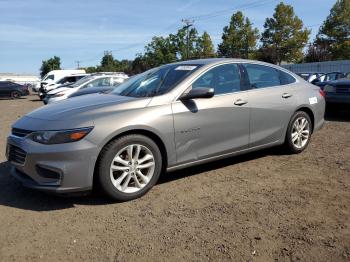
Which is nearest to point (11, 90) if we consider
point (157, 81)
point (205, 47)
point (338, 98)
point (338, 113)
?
point (338, 113)

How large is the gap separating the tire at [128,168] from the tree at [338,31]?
1771 inches

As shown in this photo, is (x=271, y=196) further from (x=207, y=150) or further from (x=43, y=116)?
(x=43, y=116)

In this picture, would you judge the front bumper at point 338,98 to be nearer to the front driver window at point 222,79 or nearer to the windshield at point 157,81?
the front driver window at point 222,79

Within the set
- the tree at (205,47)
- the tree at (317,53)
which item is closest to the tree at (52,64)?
the tree at (205,47)

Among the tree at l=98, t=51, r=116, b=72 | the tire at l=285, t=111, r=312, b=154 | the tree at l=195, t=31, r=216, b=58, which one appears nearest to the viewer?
the tire at l=285, t=111, r=312, b=154

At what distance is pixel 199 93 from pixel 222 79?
2.24ft

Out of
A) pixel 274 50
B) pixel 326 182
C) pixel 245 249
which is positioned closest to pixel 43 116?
pixel 245 249

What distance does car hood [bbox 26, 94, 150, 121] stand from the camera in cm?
412

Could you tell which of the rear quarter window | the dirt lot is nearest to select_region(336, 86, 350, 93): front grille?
the rear quarter window

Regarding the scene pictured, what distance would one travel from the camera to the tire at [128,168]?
400 cm

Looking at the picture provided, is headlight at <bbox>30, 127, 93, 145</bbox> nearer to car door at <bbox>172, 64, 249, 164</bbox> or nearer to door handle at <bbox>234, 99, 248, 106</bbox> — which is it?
car door at <bbox>172, 64, 249, 164</bbox>

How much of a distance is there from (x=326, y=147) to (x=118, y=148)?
3.98 metres

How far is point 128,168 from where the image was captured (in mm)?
4168

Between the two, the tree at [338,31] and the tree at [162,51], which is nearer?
the tree at [338,31]
